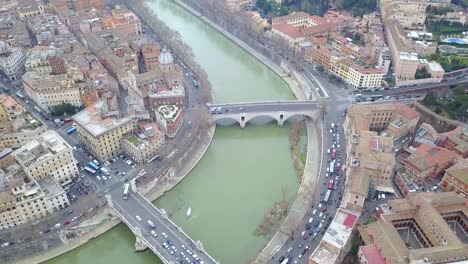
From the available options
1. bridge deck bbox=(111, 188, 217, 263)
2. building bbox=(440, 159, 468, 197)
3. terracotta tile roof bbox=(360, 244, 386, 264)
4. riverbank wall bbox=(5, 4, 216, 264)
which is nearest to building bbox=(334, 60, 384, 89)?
building bbox=(440, 159, 468, 197)

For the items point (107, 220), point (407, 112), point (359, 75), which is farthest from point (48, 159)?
point (359, 75)

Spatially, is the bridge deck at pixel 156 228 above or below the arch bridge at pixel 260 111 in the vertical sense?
below

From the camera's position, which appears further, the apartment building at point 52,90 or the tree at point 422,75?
the tree at point 422,75

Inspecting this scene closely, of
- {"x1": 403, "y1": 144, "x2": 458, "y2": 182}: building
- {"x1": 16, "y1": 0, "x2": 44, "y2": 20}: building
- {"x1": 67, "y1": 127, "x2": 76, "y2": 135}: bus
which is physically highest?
{"x1": 16, "y1": 0, "x2": 44, "y2": 20}: building

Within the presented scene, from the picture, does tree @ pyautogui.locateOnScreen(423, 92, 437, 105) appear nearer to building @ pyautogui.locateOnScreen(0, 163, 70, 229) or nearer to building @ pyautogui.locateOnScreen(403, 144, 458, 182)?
building @ pyautogui.locateOnScreen(403, 144, 458, 182)

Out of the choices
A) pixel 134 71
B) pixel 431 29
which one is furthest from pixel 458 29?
pixel 134 71

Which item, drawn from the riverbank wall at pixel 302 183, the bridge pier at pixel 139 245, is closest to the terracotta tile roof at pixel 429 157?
the riverbank wall at pixel 302 183

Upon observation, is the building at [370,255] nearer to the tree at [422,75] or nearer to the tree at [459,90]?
the tree at [459,90]
